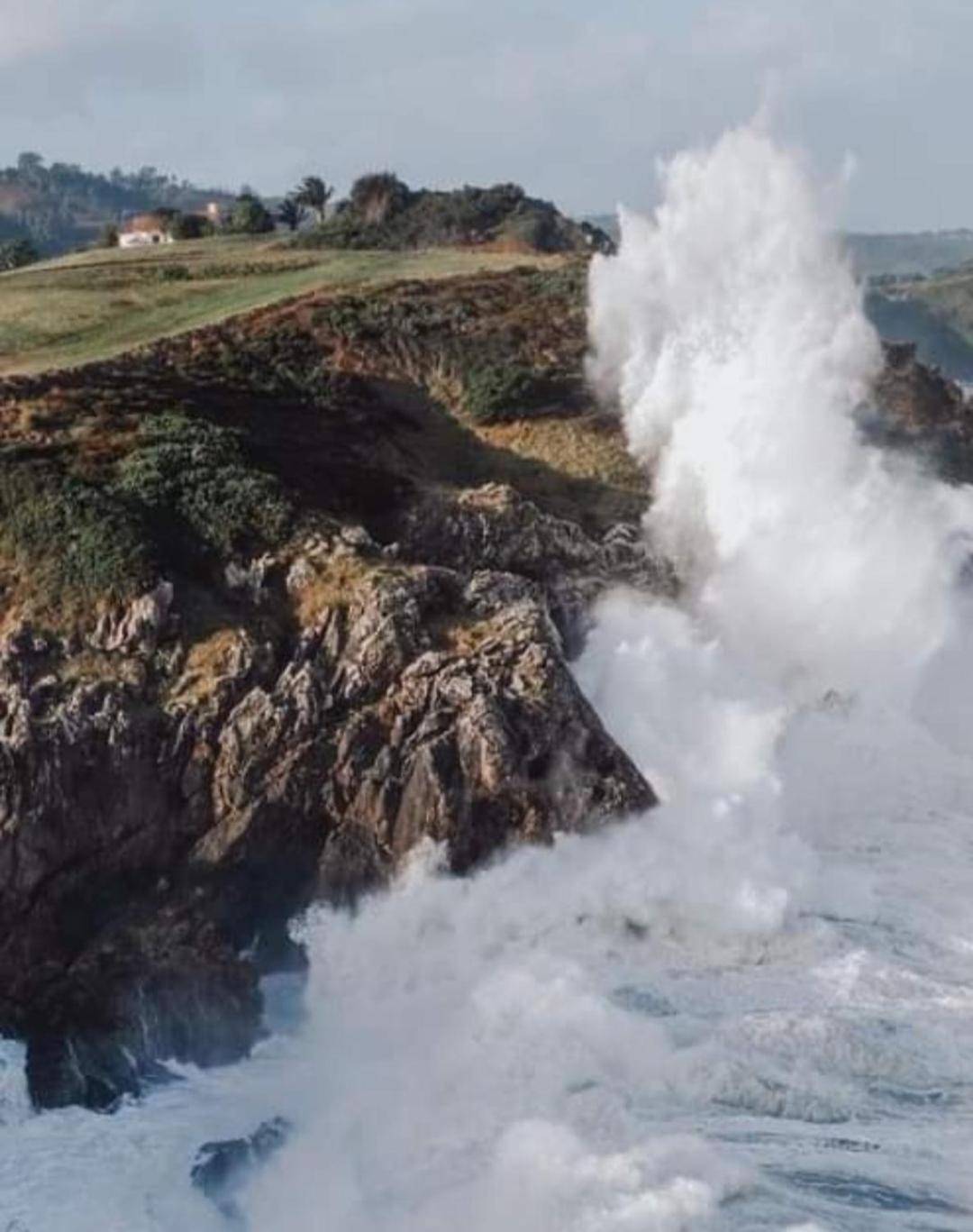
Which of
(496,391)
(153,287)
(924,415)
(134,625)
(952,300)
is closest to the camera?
(134,625)

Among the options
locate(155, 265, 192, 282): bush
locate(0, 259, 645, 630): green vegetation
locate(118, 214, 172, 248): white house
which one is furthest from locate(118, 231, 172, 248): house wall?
locate(0, 259, 645, 630): green vegetation

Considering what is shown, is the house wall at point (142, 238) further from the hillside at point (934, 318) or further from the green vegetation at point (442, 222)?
the hillside at point (934, 318)

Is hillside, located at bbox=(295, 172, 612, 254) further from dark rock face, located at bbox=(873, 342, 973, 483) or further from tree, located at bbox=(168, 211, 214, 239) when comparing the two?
dark rock face, located at bbox=(873, 342, 973, 483)

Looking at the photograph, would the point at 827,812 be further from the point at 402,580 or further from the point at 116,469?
the point at 116,469

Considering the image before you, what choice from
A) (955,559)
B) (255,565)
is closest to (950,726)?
(955,559)

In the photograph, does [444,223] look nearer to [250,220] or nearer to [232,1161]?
[250,220]

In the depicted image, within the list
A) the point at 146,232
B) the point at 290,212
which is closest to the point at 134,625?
the point at 146,232
